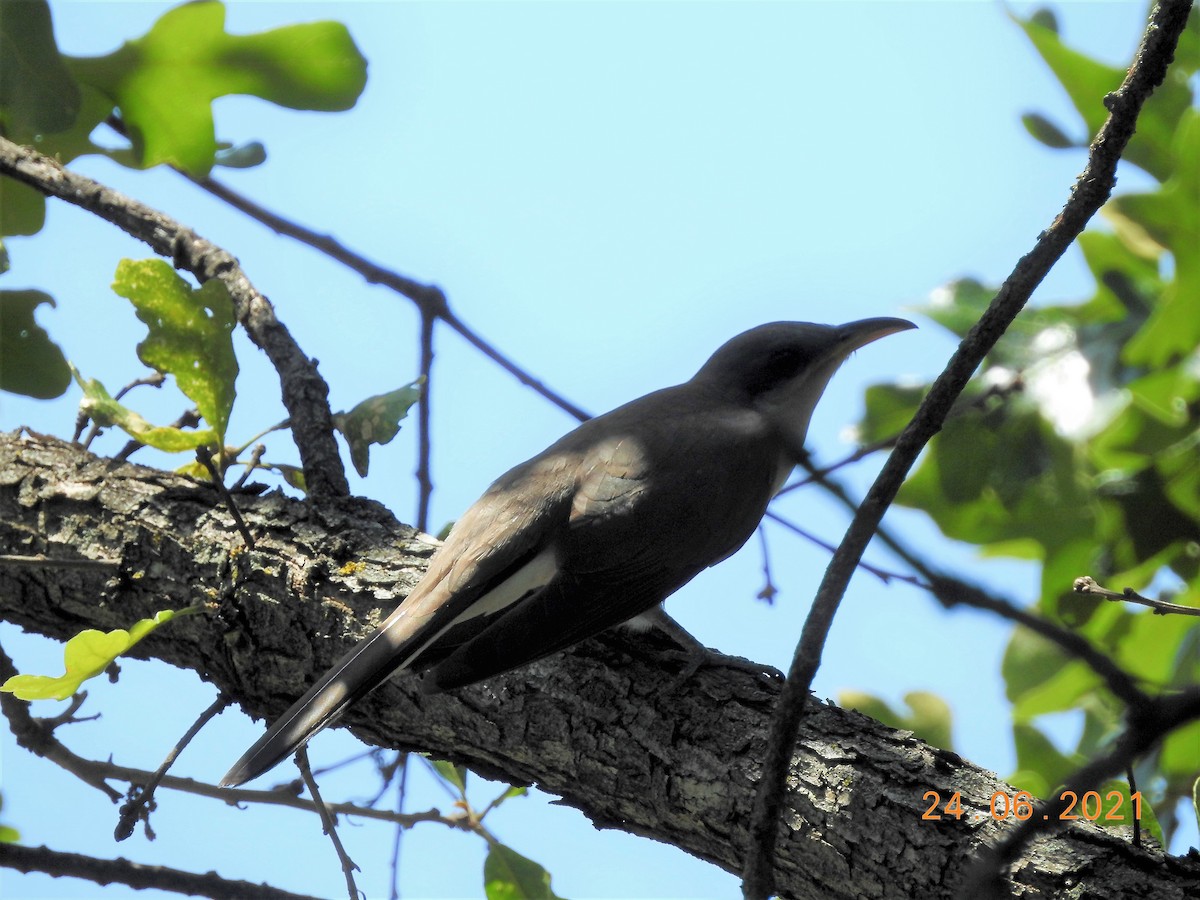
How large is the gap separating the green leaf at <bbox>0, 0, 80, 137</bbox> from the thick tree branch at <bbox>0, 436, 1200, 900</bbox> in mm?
1160

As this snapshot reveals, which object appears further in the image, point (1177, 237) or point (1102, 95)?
point (1102, 95)

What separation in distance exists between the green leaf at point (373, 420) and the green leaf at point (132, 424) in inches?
17.6

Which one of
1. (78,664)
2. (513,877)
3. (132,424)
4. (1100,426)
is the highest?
(1100,426)

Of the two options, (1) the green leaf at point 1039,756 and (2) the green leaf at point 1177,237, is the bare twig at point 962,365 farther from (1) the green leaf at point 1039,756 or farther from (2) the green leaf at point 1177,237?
(2) the green leaf at point 1177,237

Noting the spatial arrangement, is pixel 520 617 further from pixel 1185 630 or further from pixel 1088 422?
pixel 1185 630

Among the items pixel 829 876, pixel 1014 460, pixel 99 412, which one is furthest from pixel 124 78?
pixel 1014 460

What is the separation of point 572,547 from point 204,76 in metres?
2.45

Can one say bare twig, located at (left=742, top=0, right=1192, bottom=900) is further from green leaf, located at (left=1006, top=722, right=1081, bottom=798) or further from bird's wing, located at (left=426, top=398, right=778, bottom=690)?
green leaf, located at (left=1006, top=722, right=1081, bottom=798)

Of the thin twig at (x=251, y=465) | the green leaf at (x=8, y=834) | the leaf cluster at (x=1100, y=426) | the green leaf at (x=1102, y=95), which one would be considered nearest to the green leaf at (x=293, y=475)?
the thin twig at (x=251, y=465)

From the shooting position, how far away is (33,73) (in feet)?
12.6

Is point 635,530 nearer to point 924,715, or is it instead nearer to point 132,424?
point 132,424

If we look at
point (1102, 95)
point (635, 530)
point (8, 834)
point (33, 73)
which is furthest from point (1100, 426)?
point (8, 834)

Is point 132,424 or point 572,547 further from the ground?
point 132,424
